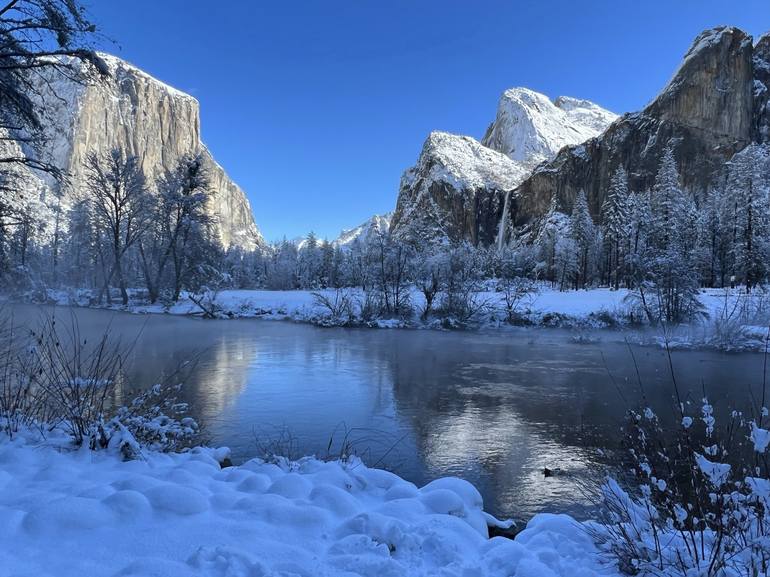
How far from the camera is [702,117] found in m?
129

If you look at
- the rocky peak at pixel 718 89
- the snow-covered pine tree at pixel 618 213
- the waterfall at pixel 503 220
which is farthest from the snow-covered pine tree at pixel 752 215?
the waterfall at pixel 503 220

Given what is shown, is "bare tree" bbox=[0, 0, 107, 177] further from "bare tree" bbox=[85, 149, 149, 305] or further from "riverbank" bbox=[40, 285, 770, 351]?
"bare tree" bbox=[85, 149, 149, 305]

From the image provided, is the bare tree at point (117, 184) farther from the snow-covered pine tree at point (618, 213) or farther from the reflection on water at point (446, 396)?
the snow-covered pine tree at point (618, 213)

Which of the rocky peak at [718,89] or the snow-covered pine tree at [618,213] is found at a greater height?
the rocky peak at [718,89]

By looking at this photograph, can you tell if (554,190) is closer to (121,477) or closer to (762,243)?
(762,243)

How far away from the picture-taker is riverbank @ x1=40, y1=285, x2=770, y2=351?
2167 cm

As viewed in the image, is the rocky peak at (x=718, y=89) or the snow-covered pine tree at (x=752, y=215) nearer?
the snow-covered pine tree at (x=752, y=215)

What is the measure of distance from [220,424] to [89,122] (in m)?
238

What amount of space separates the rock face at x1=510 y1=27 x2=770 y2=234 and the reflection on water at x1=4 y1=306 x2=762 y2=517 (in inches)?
5052

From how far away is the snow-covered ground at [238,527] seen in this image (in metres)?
2.66

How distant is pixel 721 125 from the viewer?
128m

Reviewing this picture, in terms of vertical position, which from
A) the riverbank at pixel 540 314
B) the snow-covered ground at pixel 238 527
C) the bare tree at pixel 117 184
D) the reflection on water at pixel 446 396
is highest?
the bare tree at pixel 117 184

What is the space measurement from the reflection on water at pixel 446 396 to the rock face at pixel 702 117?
128323mm

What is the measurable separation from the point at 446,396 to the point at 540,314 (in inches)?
765
